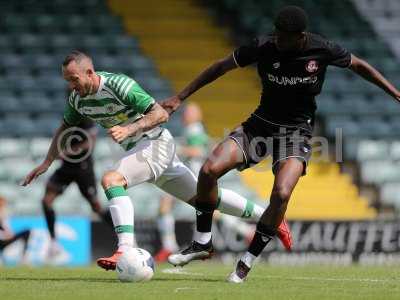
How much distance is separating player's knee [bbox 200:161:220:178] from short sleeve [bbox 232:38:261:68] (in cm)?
83

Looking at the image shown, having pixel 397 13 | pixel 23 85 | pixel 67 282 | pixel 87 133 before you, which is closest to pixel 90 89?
pixel 67 282

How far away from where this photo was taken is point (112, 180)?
8.38 m

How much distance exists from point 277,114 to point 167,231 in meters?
5.93

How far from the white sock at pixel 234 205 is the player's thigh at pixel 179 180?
267 mm

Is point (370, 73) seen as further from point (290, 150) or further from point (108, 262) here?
point (108, 262)

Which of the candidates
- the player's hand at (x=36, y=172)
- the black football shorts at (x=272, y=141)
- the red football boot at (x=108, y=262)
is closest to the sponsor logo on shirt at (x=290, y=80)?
the black football shorts at (x=272, y=141)

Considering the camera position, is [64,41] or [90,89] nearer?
[90,89]

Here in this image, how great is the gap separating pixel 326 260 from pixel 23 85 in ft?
21.9

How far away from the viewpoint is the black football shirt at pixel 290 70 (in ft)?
27.1

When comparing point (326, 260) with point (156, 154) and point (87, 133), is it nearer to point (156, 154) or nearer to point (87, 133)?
point (87, 133)

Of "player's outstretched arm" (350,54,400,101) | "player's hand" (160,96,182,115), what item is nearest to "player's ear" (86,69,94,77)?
"player's hand" (160,96,182,115)

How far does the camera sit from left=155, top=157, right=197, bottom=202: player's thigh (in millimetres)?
8961

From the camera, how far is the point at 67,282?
27.9 feet

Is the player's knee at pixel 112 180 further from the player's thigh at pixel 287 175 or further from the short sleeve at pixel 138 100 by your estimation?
the player's thigh at pixel 287 175
